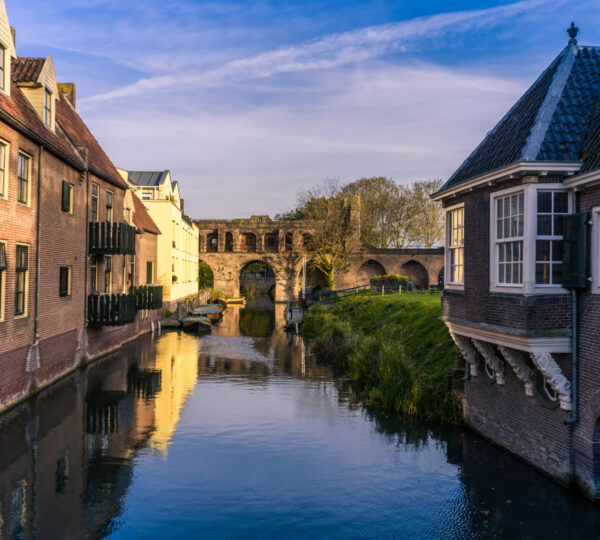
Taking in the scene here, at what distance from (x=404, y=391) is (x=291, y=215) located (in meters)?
70.3

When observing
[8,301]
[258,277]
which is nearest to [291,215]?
[258,277]

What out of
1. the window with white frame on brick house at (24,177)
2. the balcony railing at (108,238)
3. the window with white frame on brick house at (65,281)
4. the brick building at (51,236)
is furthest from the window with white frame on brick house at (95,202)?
the window with white frame on brick house at (24,177)

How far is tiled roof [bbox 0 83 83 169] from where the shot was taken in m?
13.8

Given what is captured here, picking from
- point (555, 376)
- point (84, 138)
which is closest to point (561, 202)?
point (555, 376)

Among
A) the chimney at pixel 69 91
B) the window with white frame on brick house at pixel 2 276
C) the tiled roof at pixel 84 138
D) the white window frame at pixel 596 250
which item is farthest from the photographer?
the chimney at pixel 69 91

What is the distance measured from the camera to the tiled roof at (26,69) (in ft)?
53.9

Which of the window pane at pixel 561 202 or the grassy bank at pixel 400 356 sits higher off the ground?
the window pane at pixel 561 202

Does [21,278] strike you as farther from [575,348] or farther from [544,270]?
[575,348]

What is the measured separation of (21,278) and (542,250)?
1271cm

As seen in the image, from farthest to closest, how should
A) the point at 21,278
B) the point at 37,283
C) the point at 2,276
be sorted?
the point at 37,283 → the point at 21,278 → the point at 2,276

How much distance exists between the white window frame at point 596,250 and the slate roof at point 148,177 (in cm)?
3614

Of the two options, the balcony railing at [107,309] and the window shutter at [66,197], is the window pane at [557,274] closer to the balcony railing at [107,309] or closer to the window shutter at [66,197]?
the window shutter at [66,197]

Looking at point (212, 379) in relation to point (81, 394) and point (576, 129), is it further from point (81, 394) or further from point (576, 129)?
point (576, 129)

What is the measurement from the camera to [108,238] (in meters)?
21.4
